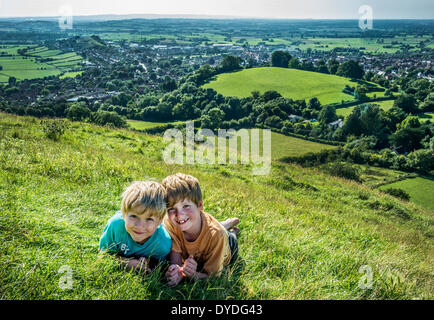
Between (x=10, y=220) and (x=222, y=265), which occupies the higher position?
(x=10, y=220)

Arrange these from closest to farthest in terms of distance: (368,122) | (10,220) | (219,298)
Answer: (219,298)
(10,220)
(368,122)

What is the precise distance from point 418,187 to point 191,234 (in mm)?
36268

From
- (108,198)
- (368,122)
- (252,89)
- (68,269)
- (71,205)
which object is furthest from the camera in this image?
(252,89)

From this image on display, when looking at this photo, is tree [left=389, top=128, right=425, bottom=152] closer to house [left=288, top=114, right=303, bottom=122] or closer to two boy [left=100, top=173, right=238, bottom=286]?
house [left=288, top=114, right=303, bottom=122]

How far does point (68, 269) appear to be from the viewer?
2184 mm

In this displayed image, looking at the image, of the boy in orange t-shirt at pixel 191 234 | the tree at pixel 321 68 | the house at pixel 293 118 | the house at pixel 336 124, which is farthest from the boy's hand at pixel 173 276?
the tree at pixel 321 68

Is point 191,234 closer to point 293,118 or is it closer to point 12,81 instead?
point 12,81

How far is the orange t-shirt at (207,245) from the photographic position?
2594mm

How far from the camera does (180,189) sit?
2.55 m

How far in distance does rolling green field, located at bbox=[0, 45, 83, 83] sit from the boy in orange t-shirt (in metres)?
54.8

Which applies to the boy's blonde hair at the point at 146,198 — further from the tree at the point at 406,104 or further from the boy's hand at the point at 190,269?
the tree at the point at 406,104

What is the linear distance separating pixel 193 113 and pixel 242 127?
10.9m
